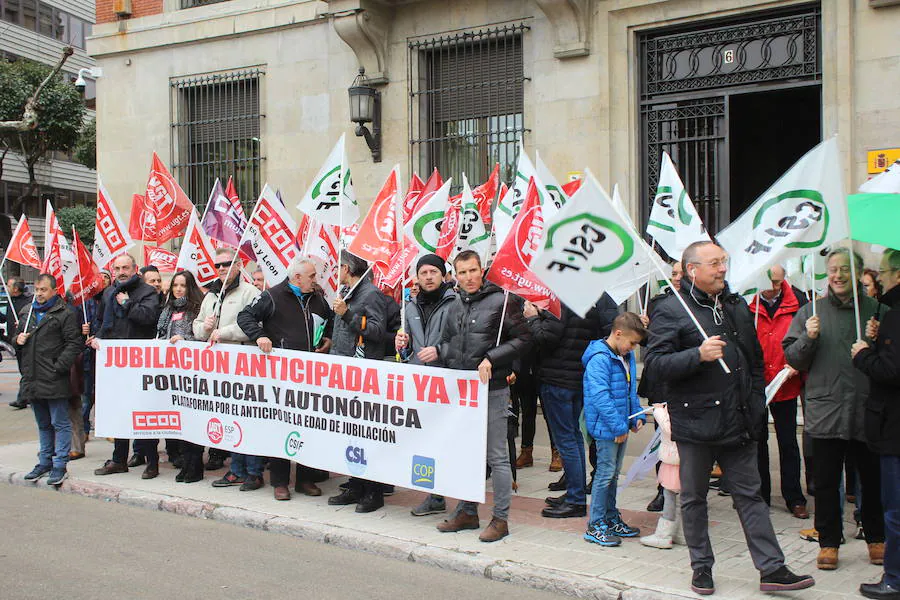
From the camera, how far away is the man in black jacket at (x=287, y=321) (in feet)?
25.8

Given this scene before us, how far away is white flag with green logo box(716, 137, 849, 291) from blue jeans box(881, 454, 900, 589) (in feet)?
4.08

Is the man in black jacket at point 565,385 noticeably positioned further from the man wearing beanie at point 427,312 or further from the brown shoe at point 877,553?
the brown shoe at point 877,553

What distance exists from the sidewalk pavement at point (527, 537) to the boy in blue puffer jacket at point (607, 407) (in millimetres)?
210

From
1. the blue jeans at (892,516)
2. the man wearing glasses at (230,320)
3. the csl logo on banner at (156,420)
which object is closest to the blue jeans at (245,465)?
the man wearing glasses at (230,320)

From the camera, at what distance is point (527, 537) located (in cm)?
648

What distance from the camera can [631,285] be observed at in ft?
25.2

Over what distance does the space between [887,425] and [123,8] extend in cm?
1569

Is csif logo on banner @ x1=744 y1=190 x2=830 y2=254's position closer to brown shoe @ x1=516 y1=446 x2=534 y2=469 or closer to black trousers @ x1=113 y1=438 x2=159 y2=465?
brown shoe @ x1=516 y1=446 x2=534 y2=469

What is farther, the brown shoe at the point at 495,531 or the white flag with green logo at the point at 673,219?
the white flag with green logo at the point at 673,219

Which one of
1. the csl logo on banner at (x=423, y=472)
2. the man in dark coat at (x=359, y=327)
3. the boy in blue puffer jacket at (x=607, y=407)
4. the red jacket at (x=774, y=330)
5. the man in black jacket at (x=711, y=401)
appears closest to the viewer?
the man in black jacket at (x=711, y=401)

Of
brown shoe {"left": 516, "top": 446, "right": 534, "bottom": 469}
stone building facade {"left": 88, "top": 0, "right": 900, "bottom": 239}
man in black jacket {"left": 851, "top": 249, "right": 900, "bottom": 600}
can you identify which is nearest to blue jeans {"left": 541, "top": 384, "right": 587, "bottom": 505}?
brown shoe {"left": 516, "top": 446, "right": 534, "bottom": 469}

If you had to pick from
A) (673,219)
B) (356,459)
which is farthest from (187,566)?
(673,219)

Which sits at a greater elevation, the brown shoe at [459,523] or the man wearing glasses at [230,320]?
the man wearing glasses at [230,320]

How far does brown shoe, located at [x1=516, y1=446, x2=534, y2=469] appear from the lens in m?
9.04
